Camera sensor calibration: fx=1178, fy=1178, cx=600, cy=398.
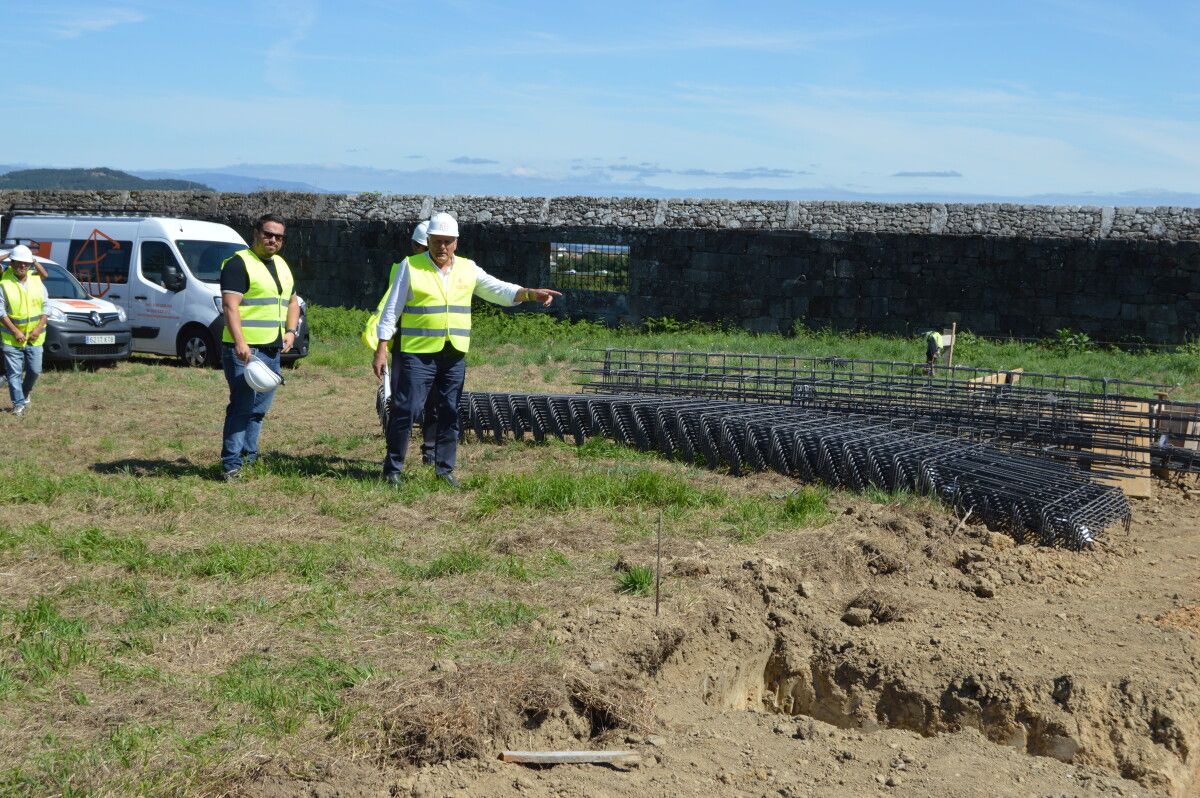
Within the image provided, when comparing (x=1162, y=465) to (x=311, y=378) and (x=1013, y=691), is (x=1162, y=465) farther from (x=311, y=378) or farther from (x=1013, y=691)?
(x=311, y=378)

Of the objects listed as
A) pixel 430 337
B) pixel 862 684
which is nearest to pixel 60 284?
pixel 430 337

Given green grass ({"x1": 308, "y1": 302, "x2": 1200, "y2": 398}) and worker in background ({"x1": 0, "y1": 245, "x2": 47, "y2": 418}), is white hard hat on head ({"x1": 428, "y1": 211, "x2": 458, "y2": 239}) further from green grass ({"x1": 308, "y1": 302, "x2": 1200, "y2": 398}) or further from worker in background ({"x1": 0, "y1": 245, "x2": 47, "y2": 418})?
green grass ({"x1": 308, "y1": 302, "x2": 1200, "y2": 398})

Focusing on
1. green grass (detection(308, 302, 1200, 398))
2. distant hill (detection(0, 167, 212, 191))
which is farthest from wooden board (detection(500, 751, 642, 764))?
distant hill (detection(0, 167, 212, 191))

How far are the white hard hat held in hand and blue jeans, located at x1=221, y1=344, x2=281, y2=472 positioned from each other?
0.31ft

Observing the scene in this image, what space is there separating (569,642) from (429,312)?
11.7ft

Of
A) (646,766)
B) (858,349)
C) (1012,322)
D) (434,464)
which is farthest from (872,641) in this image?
(1012,322)

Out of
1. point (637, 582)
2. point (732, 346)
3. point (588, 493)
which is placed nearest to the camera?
point (637, 582)

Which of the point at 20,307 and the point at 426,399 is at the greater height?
the point at 20,307

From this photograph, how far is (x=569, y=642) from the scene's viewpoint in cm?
513

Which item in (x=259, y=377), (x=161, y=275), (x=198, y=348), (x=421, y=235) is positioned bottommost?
(x=198, y=348)

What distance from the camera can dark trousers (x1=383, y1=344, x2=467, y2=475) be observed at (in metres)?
8.10

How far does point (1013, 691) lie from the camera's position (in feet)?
16.4

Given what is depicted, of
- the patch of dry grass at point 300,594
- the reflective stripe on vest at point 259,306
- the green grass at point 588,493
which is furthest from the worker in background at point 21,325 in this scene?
the green grass at point 588,493

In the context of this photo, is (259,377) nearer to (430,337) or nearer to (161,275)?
(430,337)
